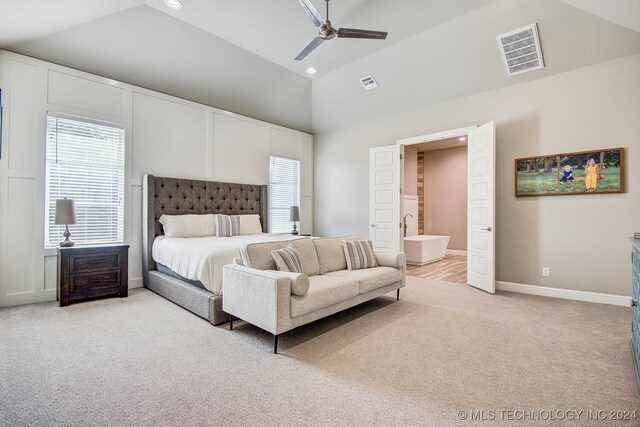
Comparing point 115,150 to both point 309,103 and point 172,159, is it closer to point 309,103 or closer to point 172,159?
point 172,159

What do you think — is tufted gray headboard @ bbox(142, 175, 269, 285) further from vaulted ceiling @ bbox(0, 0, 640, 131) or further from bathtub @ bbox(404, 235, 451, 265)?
bathtub @ bbox(404, 235, 451, 265)

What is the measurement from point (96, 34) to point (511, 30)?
16.6ft

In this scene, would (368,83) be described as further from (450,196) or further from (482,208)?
(450,196)

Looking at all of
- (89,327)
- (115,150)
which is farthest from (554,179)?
(115,150)

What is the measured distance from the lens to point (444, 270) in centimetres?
614

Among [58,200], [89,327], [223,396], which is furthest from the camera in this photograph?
[58,200]

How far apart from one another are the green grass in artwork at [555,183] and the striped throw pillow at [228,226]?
14.2ft

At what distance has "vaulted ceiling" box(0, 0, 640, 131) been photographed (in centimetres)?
349

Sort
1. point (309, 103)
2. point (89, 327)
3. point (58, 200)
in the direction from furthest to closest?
1. point (309, 103)
2. point (58, 200)
3. point (89, 327)

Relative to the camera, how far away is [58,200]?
11.9 ft

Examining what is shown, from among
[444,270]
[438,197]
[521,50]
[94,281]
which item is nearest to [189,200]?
[94,281]

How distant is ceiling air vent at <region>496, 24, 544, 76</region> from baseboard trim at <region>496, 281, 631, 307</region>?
3.01 m

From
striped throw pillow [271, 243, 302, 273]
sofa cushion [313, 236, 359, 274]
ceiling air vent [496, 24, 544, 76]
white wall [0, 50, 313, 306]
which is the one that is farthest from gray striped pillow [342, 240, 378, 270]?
ceiling air vent [496, 24, 544, 76]

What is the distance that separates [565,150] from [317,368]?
4261mm
